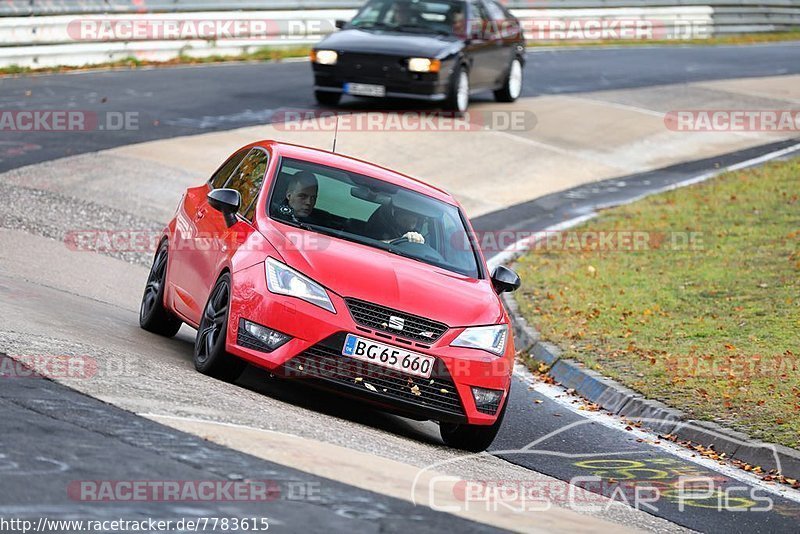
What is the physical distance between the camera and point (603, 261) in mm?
15906

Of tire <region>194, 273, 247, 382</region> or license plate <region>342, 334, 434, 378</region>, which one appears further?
tire <region>194, 273, 247, 382</region>

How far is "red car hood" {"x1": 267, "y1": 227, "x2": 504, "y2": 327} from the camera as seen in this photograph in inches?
322

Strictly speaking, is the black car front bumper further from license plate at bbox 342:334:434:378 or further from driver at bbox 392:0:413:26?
license plate at bbox 342:334:434:378

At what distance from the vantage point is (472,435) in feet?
28.2

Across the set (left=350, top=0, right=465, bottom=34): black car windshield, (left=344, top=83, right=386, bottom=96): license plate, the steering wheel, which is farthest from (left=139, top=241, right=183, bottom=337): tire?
(left=350, top=0, right=465, bottom=34): black car windshield

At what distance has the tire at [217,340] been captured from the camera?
329 inches

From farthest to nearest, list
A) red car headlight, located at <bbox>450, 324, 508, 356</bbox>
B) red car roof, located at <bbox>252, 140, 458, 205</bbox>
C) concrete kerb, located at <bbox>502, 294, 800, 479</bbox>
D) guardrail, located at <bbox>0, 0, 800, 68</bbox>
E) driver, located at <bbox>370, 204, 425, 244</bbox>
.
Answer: guardrail, located at <bbox>0, 0, 800, 68</bbox> → red car roof, located at <bbox>252, 140, 458, 205</bbox> → driver, located at <bbox>370, 204, 425, 244</bbox> → concrete kerb, located at <bbox>502, 294, 800, 479</bbox> → red car headlight, located at <bbox>450, 324, 508, 356</bbox>

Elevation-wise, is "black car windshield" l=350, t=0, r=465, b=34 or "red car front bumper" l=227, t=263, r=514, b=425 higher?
"black car windshield" l=350, t=0, r=465, b=34

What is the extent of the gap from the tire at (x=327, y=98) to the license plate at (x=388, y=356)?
15.0 meters

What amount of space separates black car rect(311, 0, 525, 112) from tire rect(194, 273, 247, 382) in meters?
13.2

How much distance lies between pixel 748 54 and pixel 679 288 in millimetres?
26452

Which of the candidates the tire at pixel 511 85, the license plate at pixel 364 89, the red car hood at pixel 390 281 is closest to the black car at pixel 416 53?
the license plate at pixel 364 89

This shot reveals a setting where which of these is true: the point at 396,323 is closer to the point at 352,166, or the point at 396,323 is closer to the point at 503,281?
the point at 503,281

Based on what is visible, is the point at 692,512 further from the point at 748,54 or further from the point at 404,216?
the point at 748,54
